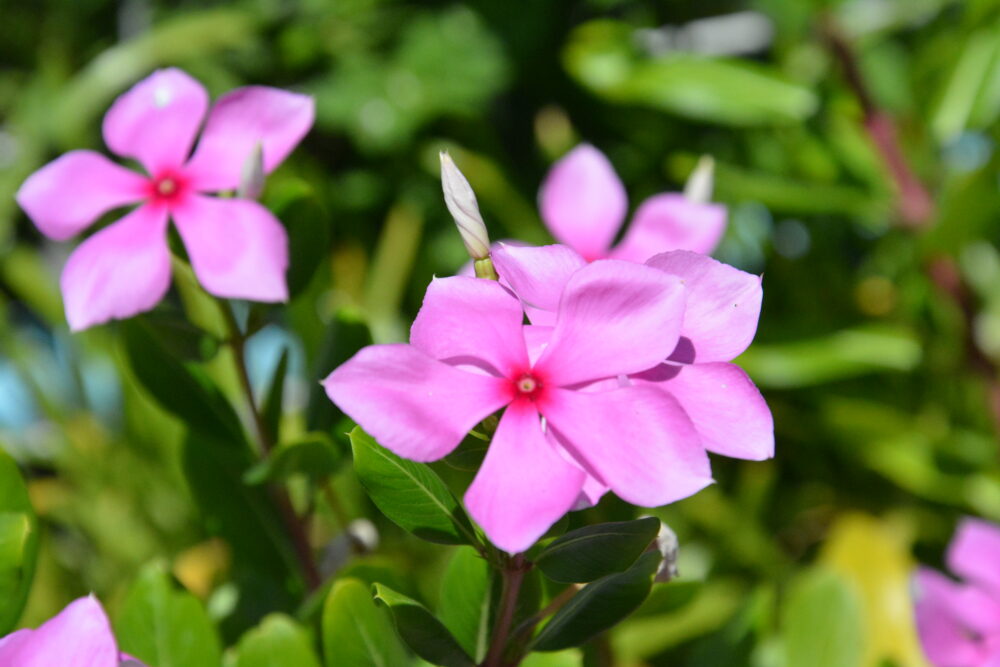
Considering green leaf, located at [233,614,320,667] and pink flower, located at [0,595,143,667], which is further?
green leaf, located at [233,614,320,667]

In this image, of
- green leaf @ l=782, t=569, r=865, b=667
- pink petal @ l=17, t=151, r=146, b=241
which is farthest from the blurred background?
pink petal @ l=17, t=151, r=146, b=241

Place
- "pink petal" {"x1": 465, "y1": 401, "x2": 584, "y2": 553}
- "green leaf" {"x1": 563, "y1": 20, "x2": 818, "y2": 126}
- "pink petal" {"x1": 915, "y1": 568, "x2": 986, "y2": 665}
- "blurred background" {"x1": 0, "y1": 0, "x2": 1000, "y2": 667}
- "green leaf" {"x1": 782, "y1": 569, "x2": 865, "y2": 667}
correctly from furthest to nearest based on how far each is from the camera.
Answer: "green leaf" {"x1": 563, "y1": 20, "x2": 818, "y2": 126} → "blurred background" {"x1": 0, "y1": 0, "x2": 1000, "y2": 667} → "green leaf" {"x1": 782, "y1": 569, "x2": 865, "y2": 667} → "pink petal" {"x1": 915, "y1": 568, "x2": 986, "y2": 665} → "pink petal" {"x1": 465, "y1": 401, "x2": 584, "y2": 553}

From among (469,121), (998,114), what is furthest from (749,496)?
(469,121)

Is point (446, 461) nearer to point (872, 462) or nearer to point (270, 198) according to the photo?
point (270, 198)

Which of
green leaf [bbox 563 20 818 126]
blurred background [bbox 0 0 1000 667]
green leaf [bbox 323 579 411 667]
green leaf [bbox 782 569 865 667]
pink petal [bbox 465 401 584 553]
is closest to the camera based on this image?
pink petal [bbox 465 401 584 553]

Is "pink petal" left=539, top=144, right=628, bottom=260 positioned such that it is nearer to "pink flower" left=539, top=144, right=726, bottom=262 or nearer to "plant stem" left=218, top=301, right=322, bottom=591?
"pink flower" left=539, top=144, right=726, bottom=262

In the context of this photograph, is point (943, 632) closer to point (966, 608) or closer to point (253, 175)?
point (966, 608)
